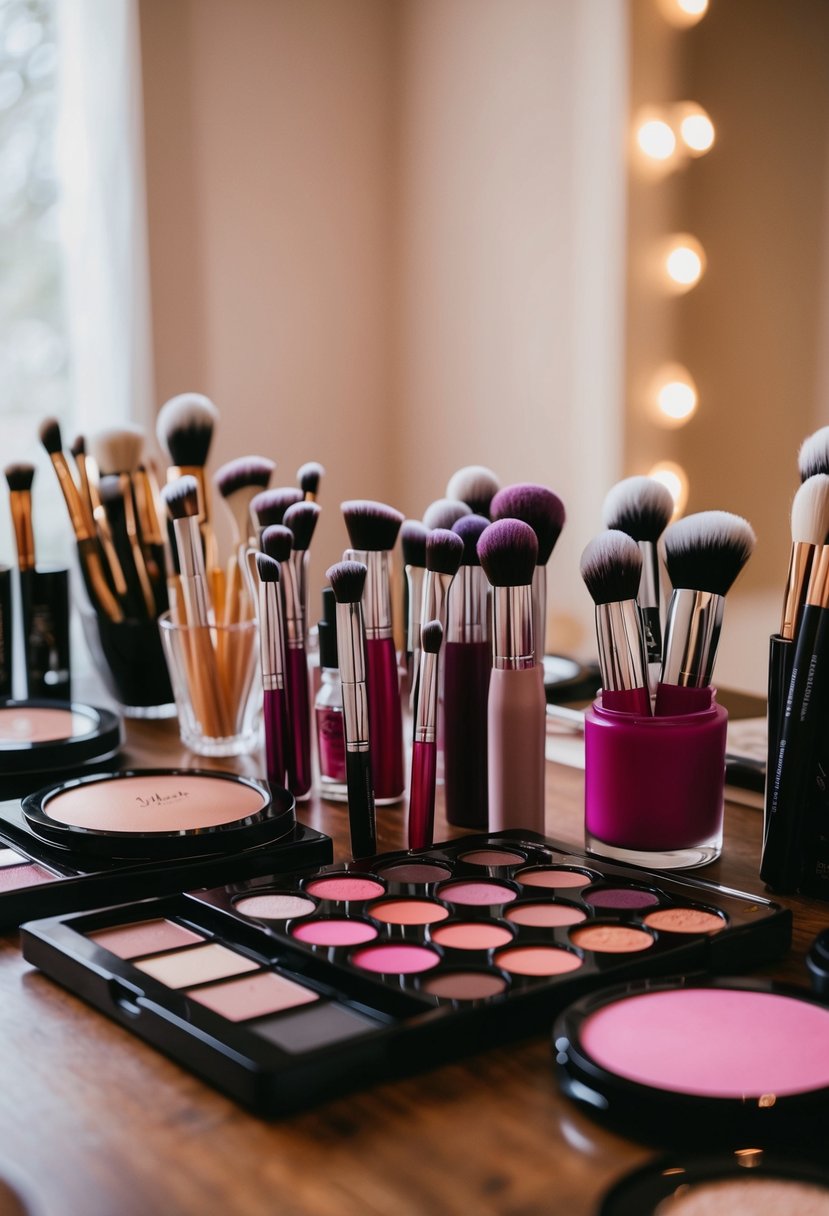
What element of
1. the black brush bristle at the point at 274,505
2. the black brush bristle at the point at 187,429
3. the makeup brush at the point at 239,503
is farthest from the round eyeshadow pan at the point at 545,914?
the black brush bristle at the point at 187,429

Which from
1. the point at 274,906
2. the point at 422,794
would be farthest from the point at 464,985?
the point at 422,794

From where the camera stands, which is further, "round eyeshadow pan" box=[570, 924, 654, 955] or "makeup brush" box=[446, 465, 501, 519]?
"makeup brush" box=[446, 465, 501, 519]

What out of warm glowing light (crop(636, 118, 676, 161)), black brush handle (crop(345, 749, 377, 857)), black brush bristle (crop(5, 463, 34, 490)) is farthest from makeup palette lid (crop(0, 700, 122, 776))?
warm glowing light (crop(636, 118, 676, 161))

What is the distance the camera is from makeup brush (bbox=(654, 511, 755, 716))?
84 centimetres

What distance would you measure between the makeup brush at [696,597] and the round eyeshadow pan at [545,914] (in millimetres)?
175

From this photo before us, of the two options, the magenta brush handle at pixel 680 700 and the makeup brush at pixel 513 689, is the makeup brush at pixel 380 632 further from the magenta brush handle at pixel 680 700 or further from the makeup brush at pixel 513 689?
the magenta brush handle at pixel 680 700

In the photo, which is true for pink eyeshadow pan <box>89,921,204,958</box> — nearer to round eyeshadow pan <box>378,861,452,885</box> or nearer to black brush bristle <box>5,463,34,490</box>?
round eyeshadow pan <box>378,861,452,885</box>

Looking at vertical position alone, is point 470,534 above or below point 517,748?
above

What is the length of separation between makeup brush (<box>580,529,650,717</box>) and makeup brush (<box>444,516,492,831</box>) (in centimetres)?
14

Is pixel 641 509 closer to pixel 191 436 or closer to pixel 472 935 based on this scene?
pixel 472 935

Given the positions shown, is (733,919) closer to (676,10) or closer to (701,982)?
(701,982)

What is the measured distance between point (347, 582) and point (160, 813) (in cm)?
24

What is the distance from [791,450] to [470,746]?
0.35 m

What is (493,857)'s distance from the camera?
2.75 ft
